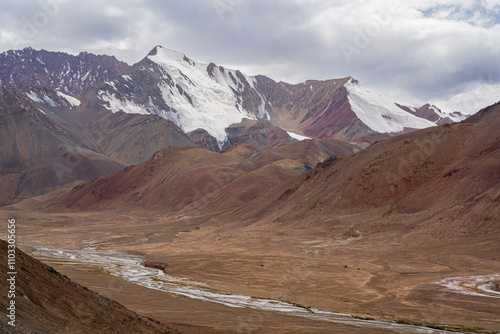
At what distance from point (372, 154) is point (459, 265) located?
55.1m

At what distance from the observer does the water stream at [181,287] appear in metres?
32.3

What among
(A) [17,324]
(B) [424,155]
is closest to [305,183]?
(B) [424,155]

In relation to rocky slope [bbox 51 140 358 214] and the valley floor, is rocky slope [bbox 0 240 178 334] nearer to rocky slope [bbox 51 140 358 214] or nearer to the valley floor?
the valley floor

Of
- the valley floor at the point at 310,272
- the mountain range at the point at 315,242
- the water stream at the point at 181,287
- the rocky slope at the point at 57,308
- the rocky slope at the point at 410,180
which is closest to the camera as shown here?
the rocky slope at the point at 57,308

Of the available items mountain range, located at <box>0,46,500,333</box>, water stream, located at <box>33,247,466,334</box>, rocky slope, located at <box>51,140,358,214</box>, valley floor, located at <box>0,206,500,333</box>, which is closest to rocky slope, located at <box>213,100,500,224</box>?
mountain range, located at <box>0,46,500,333</box>

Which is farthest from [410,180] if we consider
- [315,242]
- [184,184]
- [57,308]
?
[57,308]

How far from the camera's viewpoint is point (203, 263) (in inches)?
2418

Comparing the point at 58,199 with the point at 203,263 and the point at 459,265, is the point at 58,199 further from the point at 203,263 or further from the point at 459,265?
the point at 459,265

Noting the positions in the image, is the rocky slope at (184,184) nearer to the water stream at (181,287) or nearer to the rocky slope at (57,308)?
the water stream at (181,287)

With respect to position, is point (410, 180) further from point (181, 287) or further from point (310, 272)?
point (181, 287)

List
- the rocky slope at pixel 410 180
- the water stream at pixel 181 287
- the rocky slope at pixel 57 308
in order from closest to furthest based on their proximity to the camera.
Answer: the rocky slope at pixel 57 308 < the water stream at pixel 181 287 < the rocky slope at pixel 410 180

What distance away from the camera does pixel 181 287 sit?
46000 mm

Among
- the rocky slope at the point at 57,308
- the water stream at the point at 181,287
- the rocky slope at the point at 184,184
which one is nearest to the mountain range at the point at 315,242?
the rocky slope at the point at 57,308

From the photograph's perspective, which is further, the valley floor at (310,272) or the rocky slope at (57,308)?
the valley floor at (310,272)
